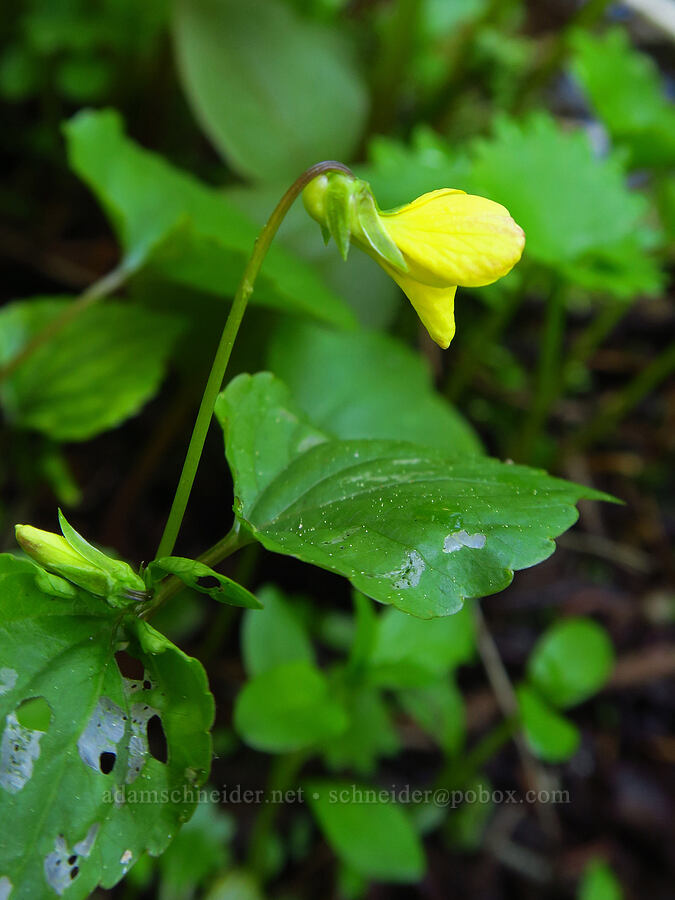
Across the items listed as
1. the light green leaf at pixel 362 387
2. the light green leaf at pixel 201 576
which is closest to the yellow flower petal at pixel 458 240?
the light green leaf at pixel 201 576

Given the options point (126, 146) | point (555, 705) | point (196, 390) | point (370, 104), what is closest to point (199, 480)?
point (196, 390)

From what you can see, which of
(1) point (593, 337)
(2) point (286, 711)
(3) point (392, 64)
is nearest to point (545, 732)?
(2) point (286, 711)

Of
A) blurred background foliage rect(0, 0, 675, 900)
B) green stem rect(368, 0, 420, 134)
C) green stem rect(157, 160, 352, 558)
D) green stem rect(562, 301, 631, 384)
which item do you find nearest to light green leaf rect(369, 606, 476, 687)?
blurred background foliage rect(0, 0, 675, 900)

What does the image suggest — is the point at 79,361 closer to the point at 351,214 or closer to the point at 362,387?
the point at 362,387

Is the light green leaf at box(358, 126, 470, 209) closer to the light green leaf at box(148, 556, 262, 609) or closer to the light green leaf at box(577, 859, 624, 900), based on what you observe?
the light green leaf at box(148, 556, 262, 609)

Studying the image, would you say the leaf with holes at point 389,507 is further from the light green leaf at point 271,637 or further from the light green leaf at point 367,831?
the light green leaf at point 367,831

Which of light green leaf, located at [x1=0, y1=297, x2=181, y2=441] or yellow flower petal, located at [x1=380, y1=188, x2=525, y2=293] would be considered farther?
light green leaf, located at [x1=0, y1=297, x2=181, y2=441]

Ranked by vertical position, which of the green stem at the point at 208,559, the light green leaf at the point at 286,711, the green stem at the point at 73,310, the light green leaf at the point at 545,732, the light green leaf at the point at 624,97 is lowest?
the light green leaf at the point at 545,732
